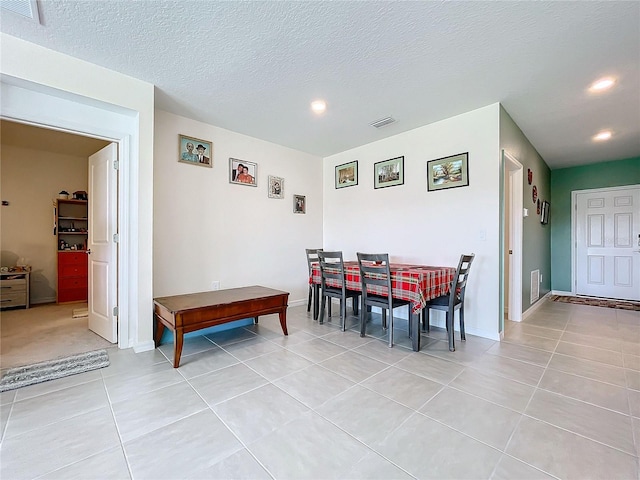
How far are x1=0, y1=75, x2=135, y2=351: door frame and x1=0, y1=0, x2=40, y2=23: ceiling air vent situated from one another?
1.91 ft

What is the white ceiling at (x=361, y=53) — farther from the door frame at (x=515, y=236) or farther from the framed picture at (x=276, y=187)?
the framed picture at (x=276, y=187)

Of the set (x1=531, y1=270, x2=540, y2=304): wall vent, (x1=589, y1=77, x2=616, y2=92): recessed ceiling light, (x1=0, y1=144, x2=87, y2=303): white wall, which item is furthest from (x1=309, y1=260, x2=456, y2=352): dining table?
(x1=0, y1=144, x2=87, y2=303): white wall

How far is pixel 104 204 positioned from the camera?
2.86 meters

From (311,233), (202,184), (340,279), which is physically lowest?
(340,279)

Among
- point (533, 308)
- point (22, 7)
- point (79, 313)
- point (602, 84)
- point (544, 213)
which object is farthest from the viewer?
point (544, 213)

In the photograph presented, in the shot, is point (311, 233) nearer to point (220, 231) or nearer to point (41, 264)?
point (220, 231)

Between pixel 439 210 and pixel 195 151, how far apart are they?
10.4ft

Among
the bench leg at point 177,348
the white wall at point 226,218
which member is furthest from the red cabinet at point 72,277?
the bench leg at point 177,348

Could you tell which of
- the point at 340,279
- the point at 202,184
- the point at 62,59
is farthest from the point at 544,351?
the point at 62,59

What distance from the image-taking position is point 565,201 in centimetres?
565

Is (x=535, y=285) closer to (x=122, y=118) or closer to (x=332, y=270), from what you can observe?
(x=332, y=270)

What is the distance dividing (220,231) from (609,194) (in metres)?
6.93

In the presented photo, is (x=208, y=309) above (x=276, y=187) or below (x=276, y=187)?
below

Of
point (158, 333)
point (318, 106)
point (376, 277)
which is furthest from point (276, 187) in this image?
point (158, 333)
